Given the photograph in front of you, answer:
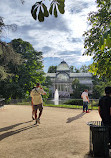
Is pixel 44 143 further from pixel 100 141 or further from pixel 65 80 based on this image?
pixel 65 80

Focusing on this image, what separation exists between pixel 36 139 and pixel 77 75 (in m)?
57.6

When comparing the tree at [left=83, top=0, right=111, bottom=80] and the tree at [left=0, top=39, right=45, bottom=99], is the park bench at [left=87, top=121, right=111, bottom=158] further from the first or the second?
the tree at [left=0, top=39, right=45, bottom=99]

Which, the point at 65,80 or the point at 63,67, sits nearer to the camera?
the point at 65,80

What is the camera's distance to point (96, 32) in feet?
32.1

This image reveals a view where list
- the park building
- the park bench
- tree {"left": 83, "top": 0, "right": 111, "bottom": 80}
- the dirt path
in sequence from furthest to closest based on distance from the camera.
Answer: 1. the park building
2. tree {"left": 83, "top": 0, "right": 111, "bottom": 80}
3. the dirt path
4. the park bench

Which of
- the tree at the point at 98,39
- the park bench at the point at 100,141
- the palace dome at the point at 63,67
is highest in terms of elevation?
the palace dome at the point at 63,67

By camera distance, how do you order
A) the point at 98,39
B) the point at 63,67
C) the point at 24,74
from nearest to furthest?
the point at 98,39
the point at 24,74
the point at 63,67

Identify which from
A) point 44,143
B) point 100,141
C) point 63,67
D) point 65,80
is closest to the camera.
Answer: point 100,141

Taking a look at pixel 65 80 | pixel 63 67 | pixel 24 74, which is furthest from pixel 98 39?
pixel 63 67

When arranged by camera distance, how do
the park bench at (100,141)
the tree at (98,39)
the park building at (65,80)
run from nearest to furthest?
1. the park bench at (100,141)
2. the tree at (98,39)
3. the park building at (65,80)

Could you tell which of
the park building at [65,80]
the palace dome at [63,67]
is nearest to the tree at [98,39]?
the park building at [65,80]

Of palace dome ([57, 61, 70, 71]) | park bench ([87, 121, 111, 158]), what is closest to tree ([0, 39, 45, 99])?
park bench ([87, 121, 111, 158])

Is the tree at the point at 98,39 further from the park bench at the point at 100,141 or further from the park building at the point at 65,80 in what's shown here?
the park building at the point at 65,80

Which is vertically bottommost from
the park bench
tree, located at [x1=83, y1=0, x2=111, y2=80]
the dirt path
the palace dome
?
the dirt path
